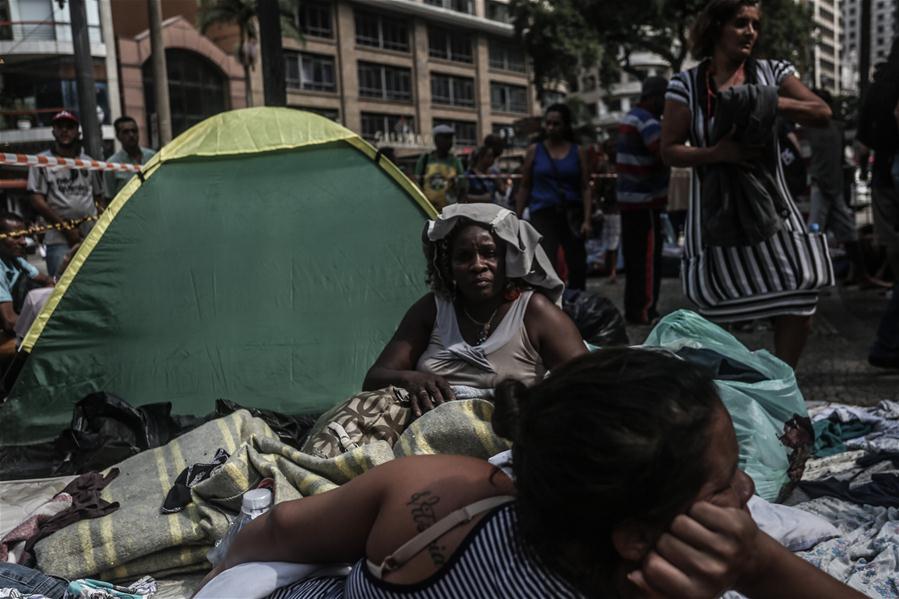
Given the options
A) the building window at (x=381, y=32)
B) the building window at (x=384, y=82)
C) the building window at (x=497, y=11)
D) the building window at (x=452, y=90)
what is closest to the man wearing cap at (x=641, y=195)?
the building window at (x=384, y=82)

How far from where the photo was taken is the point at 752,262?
10.8ft

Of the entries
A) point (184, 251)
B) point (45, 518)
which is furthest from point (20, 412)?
point (45, 518)

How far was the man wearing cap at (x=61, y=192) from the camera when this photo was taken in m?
6.13

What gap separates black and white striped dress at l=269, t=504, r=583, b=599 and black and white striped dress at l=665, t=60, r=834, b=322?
2.40m

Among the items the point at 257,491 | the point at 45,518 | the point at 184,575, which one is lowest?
the point at 184,575

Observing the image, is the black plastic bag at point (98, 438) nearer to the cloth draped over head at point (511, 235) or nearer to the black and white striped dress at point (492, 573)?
the cloth draped over head at point (511, 235)

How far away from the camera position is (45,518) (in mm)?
2635

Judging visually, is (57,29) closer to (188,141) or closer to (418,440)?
(188,141)

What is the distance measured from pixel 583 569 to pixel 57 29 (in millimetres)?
30644

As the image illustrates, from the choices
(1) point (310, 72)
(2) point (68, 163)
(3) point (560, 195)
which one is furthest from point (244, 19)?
(3) point (560, 195)

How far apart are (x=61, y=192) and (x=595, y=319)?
14.5 ft

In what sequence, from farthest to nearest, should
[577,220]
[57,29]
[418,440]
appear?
[57,29] → [577,220] → [418,440]

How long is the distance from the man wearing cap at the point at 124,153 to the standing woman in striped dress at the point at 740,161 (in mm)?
4789

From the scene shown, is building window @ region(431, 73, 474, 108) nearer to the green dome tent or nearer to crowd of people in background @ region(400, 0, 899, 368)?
crowd of people in background @ region(400, 0, 899, 368)
